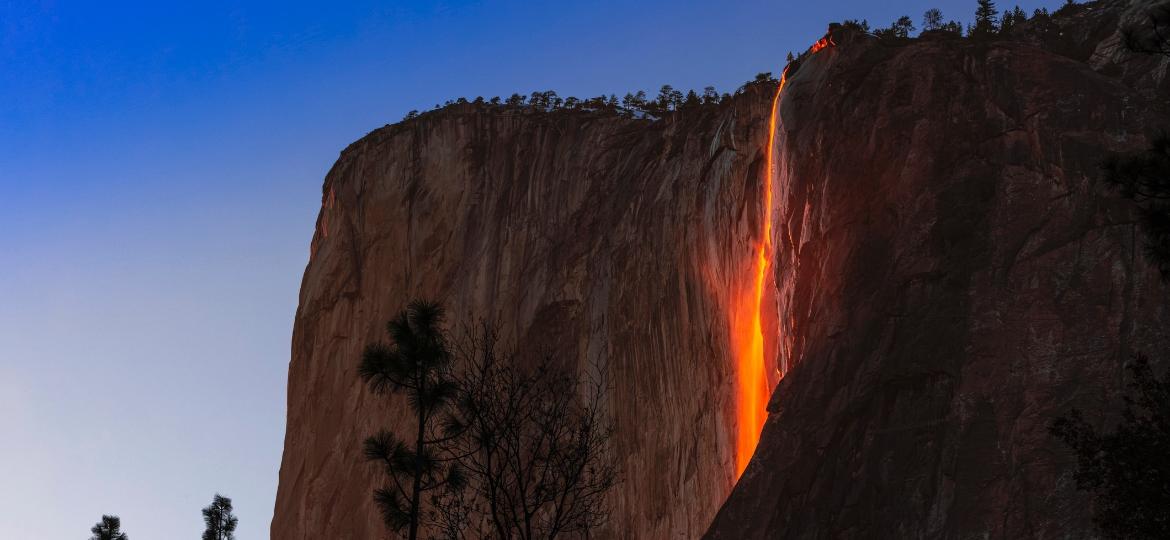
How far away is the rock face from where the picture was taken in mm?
29344

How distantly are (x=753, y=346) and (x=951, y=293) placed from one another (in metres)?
11.8

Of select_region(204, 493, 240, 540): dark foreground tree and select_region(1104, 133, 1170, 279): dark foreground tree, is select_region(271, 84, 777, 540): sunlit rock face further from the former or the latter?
select_region(1104, 133, 1170, 279): dark foreground tree

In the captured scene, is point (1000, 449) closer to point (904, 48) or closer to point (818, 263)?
point (818, 263)

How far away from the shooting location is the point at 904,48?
38.5 metres

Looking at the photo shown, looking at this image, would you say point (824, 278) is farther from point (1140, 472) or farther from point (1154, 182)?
point (1154, 182)

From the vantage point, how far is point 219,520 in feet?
152

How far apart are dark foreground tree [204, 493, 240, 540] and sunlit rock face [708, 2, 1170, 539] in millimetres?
21001

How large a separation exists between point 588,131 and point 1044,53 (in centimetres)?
2491

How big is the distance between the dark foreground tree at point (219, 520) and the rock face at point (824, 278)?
26.4 ft

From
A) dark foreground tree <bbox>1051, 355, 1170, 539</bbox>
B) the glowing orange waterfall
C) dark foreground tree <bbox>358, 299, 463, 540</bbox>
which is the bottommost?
dark foreground tree <bbox>1051, 355, 1170, 539</bbox>

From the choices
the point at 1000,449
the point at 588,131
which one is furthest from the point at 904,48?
the point at 588,131

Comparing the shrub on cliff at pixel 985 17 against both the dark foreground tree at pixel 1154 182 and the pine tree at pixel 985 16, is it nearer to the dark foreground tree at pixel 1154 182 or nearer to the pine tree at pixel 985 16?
the pine tree at pixel 985 16

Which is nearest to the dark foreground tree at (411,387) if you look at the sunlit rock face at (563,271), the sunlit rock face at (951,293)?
the sunlit rock face at (951,293)

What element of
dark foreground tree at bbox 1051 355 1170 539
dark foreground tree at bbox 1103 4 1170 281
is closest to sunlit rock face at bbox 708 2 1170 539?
dark foreground tree at bbox 1051 355 1170 539
